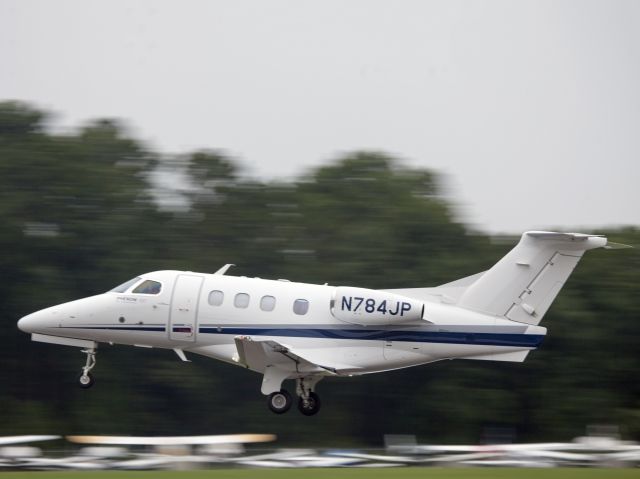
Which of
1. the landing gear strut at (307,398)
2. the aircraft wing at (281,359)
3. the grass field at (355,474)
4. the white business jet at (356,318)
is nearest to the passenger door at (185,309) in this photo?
the white business jet at (356,318)

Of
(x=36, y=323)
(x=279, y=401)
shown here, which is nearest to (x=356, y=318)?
(x=279, y=401)

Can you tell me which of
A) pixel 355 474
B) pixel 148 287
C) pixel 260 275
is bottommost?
pixel 355 474

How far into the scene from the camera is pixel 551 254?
27.4 meters

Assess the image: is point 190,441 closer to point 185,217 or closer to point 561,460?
point 561,460

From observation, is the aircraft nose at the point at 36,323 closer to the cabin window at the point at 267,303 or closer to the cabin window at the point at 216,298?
the cabin window at the point at 216,298

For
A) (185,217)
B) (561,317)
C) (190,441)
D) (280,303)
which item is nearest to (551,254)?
(280,303)

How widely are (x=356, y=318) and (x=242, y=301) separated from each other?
2.80 meters

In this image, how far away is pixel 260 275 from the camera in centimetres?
4609

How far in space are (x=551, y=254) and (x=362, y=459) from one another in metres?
6.73

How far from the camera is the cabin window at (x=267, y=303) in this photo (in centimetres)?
2755

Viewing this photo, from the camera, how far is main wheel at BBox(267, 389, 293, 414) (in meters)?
27.6

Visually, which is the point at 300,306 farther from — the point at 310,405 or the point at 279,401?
the point at 310,405

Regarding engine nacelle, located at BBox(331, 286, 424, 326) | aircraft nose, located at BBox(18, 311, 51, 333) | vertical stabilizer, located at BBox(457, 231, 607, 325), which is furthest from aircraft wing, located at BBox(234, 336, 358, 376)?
Answer: aircraft nose, located at BBox(18, 311, 51, 333)

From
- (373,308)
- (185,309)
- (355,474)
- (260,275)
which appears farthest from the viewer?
(260,275)
